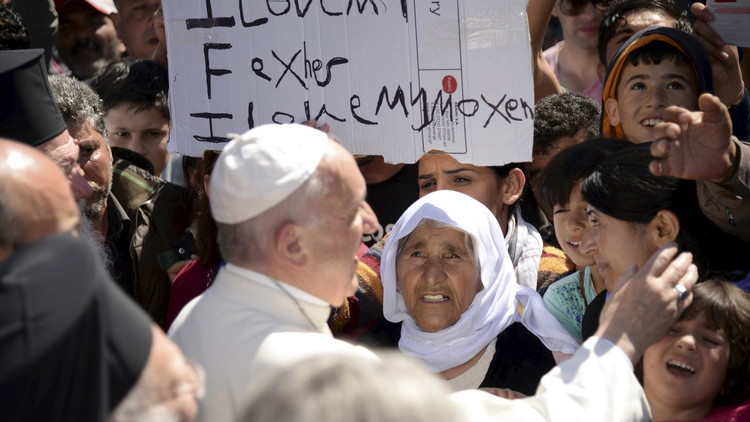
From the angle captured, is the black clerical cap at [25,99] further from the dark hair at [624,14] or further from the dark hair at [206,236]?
the dark hair at [624,14]

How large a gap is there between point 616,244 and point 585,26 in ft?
9.19

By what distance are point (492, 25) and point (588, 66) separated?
2269 millimetres

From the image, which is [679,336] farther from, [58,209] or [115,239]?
[115,239]

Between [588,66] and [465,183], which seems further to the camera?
[588,66]

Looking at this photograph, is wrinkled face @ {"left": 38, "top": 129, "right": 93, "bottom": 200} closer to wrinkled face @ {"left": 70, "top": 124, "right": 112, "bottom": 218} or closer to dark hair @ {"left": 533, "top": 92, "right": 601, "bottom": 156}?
wrinkled face @ {"left": 70, "top": 124, "right": 112, "bottom": 218}

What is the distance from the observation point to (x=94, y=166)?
441cm

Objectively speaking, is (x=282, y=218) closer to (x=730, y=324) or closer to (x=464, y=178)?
(x=730, y=324)

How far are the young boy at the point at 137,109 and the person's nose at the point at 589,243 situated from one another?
2.78 metres

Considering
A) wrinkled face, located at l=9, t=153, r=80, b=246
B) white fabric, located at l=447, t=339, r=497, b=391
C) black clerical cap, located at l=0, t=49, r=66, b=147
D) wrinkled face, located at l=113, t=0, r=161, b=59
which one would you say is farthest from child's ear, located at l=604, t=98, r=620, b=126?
wrinkled face, located at l=113, t=0, r=161, b=59

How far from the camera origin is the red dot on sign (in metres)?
3.85

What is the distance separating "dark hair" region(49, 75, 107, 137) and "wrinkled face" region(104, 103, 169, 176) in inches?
34.2

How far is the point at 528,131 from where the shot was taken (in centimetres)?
377

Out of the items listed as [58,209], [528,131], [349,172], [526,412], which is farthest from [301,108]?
[58,209]


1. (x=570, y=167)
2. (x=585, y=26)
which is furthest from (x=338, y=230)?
(x=585, y=26)
